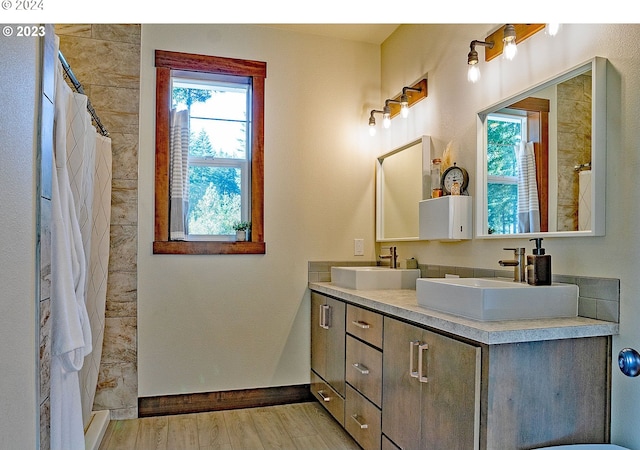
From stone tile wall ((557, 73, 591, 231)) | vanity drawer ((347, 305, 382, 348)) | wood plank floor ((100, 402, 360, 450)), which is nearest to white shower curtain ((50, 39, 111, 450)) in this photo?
wood plank floor ((100, 402, 360, 450))

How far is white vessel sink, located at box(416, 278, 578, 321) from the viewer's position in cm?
155

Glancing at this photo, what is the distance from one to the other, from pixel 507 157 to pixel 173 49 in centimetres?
220

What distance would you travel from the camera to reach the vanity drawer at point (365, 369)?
213 centimetres

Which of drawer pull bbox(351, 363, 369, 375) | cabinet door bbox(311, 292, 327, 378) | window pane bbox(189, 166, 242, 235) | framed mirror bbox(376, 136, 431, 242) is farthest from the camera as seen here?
window pane bbox(189, 166, 242, 235)

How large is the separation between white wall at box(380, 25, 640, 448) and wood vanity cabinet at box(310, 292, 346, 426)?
669 mm

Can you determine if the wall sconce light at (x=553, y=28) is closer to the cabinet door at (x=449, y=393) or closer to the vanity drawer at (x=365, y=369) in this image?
the cabinet door at (x=449, y=393)

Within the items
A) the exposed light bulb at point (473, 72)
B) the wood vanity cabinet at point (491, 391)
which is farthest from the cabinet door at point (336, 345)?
the exposed light bulb at point (473, 72)

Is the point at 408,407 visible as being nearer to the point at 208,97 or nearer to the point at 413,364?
the point at 413,364

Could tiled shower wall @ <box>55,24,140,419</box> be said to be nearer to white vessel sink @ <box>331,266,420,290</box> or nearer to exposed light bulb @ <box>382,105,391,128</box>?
white vessel sink @ <box>331,266,420,290</box>

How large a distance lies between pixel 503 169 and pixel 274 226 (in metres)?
1.59

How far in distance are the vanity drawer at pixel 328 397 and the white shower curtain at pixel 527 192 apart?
140cm

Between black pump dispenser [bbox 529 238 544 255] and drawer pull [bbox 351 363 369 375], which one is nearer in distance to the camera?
black pump dispenser [bbox 529 238 544 255]

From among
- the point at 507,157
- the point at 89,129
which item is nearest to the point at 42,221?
the point at 89,129

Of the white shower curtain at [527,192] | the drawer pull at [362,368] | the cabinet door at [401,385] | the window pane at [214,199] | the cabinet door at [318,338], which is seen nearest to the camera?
the cabinet door at [401,385]
